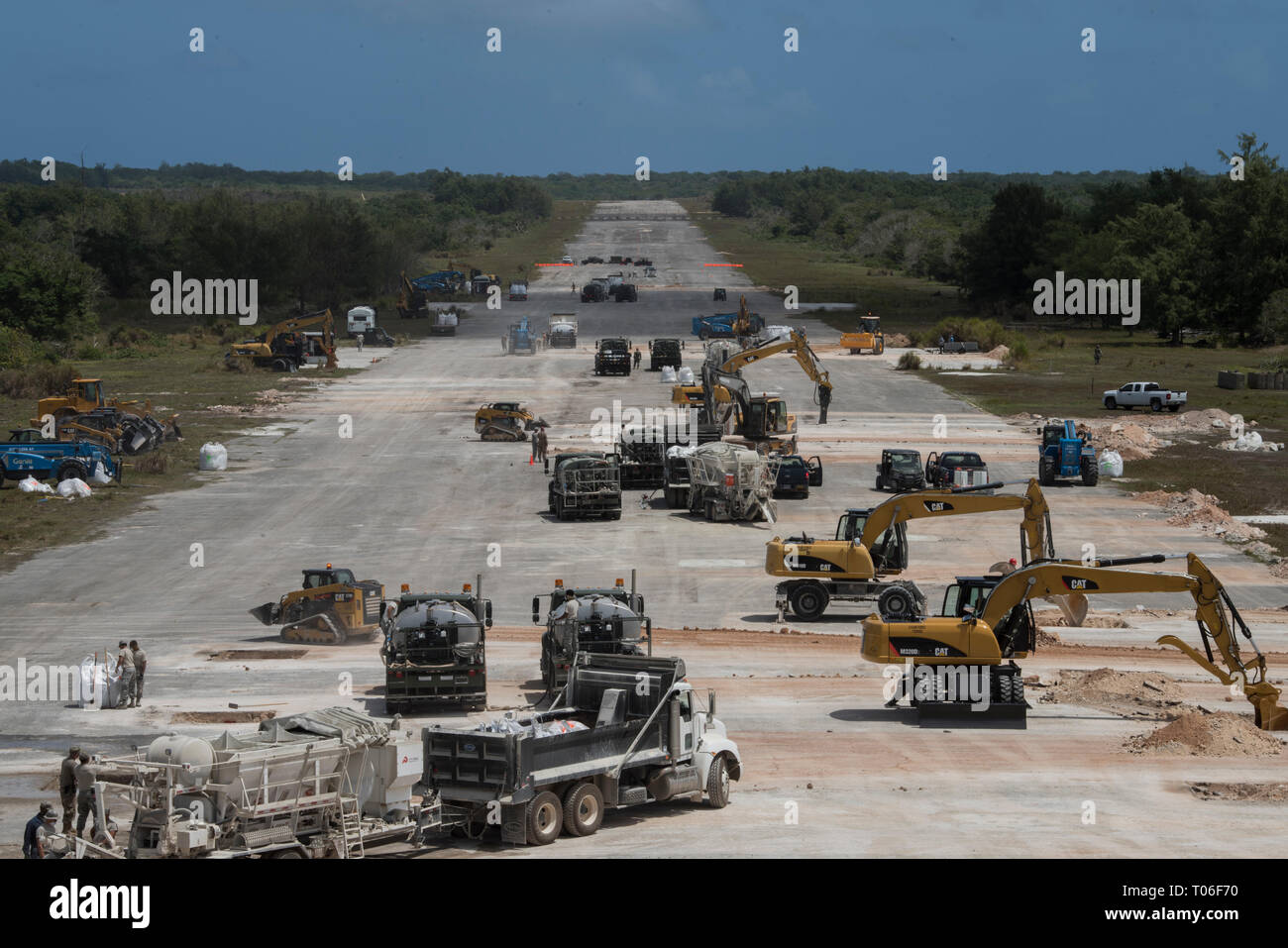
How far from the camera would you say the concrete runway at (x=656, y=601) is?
77.4 feet

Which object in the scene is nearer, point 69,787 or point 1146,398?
point 69,787

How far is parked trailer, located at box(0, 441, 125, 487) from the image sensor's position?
55.1 meters

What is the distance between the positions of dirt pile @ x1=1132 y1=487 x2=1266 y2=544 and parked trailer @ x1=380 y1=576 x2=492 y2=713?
29.0 meters

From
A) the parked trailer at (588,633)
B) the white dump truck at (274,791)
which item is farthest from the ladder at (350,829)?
the parked trailer at (588,633)

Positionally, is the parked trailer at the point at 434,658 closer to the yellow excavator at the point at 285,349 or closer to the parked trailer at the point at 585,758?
the parked trailer at the point at 585,758

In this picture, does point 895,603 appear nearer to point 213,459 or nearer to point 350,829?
point 350,829

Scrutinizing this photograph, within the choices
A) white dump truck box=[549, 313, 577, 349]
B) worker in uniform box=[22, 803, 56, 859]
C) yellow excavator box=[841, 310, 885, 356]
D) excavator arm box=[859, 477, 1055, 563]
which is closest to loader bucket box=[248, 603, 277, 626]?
excavator arm box=[859, 477, 1055, 563]

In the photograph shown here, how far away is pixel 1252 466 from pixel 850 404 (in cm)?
2430

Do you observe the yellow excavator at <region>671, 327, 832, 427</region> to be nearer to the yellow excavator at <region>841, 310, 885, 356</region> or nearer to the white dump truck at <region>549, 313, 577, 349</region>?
the yellow excavator at <region>841, 310, 885, 356</region>

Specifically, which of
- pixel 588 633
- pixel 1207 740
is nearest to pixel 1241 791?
pixel 1207 740

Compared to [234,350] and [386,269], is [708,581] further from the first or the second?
[386,269]

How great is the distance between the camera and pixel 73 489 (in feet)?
179

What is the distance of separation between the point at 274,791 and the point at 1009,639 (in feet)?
51.6
